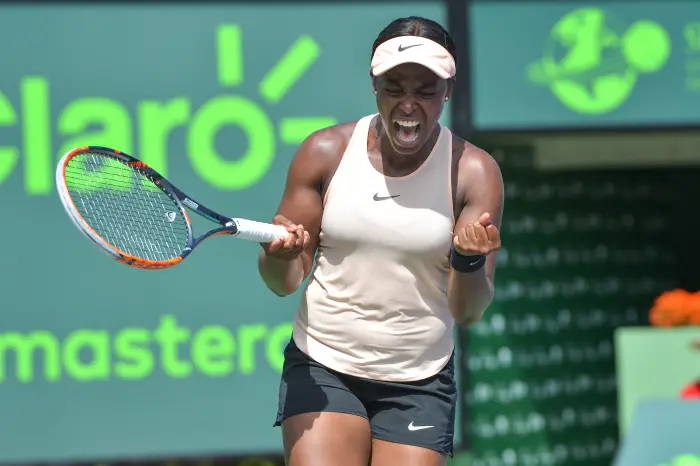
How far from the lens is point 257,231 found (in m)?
3.49

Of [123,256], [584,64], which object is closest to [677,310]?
[584,64]

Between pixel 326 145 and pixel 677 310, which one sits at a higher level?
pixel 326 145

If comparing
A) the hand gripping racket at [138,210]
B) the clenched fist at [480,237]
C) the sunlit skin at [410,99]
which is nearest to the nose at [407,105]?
the sunlit skin at [410,99]

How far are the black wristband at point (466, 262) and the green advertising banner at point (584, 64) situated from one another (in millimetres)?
3476

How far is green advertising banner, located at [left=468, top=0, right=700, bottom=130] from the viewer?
7023 mm

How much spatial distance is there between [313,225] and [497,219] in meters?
0.51

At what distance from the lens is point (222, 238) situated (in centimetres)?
688

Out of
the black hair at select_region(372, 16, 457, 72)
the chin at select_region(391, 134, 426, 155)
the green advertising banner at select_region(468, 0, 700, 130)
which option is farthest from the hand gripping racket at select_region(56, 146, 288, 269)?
the green advertising banner at select_region(468, 0, 700, 130)

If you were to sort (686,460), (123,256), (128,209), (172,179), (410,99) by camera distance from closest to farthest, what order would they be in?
(123,256) < (410,99) < (128,209) < (686,460) < (172,179)

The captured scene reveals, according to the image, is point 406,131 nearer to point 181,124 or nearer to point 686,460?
point 686,460

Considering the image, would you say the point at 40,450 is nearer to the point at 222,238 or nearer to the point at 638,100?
the point at 222,238

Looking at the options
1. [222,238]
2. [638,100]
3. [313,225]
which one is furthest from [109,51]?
[313,225]

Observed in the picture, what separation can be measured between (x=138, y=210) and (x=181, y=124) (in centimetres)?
331

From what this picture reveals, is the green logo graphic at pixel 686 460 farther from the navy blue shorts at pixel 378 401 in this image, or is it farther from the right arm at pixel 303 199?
the right arm at pixel 303 199
